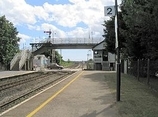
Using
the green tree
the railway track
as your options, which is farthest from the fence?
the green tree

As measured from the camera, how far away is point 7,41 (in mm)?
82688

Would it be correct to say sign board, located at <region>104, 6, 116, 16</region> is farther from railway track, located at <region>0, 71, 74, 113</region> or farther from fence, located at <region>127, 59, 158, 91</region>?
fence, located at <region>127, 59, 158, 91</region>

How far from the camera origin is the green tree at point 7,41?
81.9 m

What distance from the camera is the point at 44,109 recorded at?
1252 centimetres

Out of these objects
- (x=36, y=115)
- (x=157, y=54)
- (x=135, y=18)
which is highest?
(x=135, y=18)

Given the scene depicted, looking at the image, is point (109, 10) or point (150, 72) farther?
point (150, 72)

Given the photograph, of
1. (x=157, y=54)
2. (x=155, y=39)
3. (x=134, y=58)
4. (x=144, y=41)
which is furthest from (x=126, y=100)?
(x=134, y=58)

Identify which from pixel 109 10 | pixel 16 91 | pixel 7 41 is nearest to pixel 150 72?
pixel 16 91

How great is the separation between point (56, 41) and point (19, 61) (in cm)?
2252

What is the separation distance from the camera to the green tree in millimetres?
81938

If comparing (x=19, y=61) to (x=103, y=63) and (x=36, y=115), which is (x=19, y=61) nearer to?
(x=103, y=63)

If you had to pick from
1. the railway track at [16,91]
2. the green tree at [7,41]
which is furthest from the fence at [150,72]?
the green tree at [7,41]

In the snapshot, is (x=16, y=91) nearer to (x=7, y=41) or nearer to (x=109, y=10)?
(x=109, y=10)

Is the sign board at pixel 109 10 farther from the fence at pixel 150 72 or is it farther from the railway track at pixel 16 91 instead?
the fence at pixel 150 72
